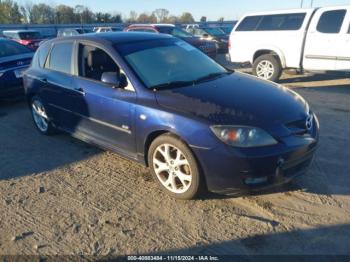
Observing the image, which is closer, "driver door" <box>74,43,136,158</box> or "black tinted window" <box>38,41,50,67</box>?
"driver door" <box>74,43,136,158</box>

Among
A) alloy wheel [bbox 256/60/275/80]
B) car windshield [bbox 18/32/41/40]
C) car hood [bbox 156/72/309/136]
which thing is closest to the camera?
car hood [bbox 156/72/309/136]

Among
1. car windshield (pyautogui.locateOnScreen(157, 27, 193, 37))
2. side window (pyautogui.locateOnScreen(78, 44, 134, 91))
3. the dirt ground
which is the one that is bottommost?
the dirt ground

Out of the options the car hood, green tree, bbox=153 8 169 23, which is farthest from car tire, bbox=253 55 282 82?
green tree, bbox=153 8 169 23

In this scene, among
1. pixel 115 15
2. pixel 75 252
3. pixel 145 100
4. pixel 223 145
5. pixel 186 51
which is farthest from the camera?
pixel 115 15

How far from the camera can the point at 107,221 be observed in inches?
132

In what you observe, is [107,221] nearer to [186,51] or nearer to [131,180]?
[131,180]

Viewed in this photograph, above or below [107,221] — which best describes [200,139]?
above

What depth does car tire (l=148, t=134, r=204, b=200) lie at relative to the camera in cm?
340

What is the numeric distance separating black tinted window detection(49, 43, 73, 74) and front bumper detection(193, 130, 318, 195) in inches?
99.8

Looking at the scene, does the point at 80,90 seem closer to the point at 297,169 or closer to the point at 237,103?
the point at 237,103

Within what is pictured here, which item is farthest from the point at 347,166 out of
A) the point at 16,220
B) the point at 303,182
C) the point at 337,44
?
the point at 337,44

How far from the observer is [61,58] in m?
5.02

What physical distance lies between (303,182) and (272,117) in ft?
3.32

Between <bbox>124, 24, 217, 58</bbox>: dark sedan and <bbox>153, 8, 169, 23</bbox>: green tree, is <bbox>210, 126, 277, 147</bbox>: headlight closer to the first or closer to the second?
<bbox>124, 24, 217, 58</bbox>: dark sedan
